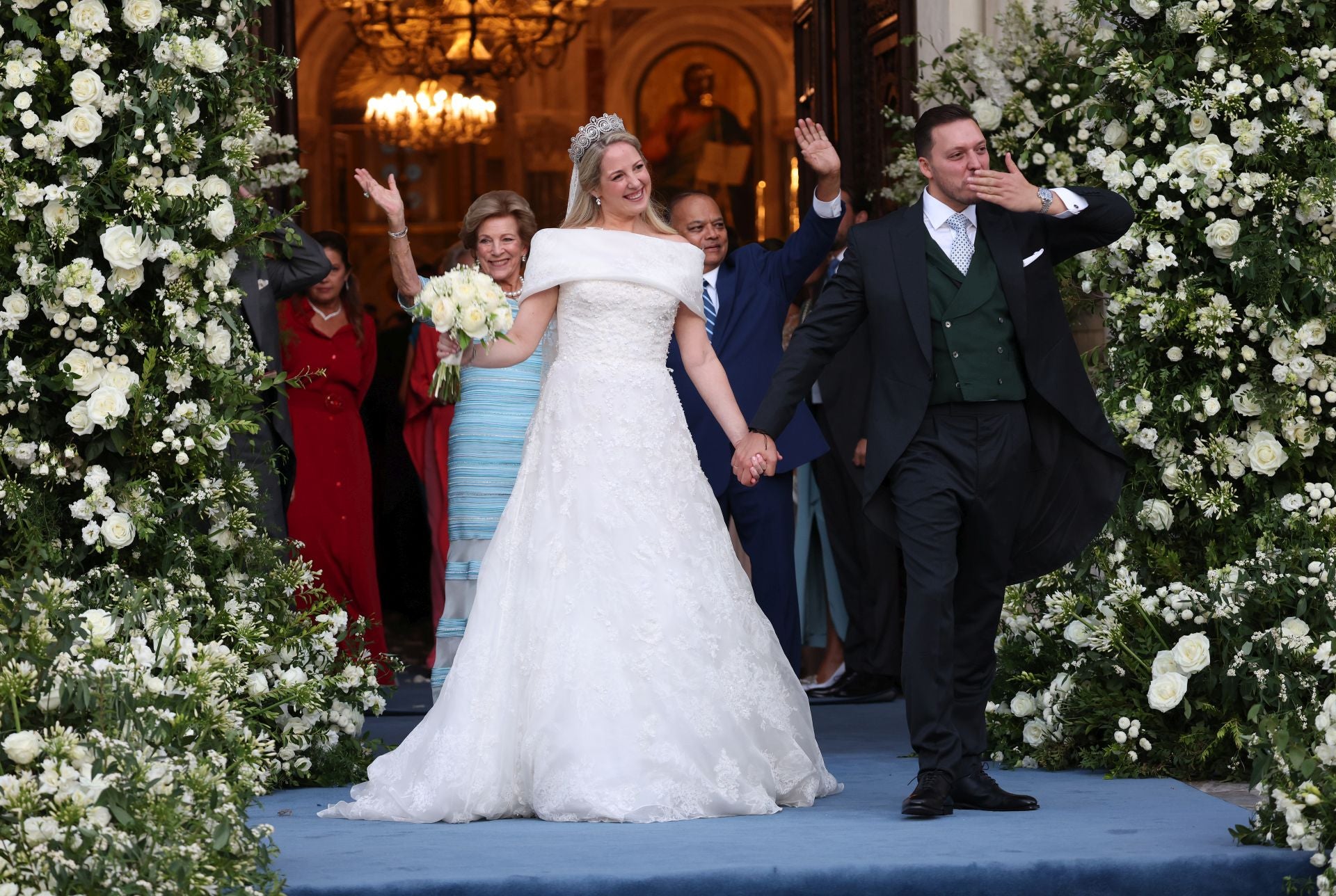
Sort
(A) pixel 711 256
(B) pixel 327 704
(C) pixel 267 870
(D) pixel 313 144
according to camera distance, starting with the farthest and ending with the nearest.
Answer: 1. (D) pixel 313 144
2. (A) pixel 711 256
3. (B) pixel 327 704
4. (C) pixel 267 870

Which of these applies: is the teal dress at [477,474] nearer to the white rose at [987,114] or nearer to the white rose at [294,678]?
the white rose at [294,678]

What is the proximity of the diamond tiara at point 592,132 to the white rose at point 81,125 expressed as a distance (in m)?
1.35

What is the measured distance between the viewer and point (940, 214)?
507 cm

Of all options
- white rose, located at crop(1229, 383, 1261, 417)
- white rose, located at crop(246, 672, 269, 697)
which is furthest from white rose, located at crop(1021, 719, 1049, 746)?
white rose, located at crop(246, 672, 269, 697)

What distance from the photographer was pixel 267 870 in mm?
3938

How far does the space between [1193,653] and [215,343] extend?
298cm

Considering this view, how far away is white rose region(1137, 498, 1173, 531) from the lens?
5875 millimetres

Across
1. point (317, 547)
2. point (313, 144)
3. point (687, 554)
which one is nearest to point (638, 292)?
point (687, 554)

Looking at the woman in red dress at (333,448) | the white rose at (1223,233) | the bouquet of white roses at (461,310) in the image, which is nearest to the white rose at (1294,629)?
the white rose at (1223,233)

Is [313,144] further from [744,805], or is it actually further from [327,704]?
[744,805]

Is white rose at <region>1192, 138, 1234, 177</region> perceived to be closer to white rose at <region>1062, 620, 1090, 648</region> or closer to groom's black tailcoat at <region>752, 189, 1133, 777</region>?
groom's black tailcoat at <region>752, 189, 1133, 777</region>

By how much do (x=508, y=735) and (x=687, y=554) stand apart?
71cm

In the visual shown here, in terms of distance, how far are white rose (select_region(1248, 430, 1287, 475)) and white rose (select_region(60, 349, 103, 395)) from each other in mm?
3424

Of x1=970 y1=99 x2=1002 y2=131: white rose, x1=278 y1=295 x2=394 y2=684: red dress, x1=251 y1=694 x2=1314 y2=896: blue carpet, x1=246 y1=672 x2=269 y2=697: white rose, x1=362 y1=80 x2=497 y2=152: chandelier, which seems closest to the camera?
x1=251 y1=694 x2=1314 y2=896: blue carpet
